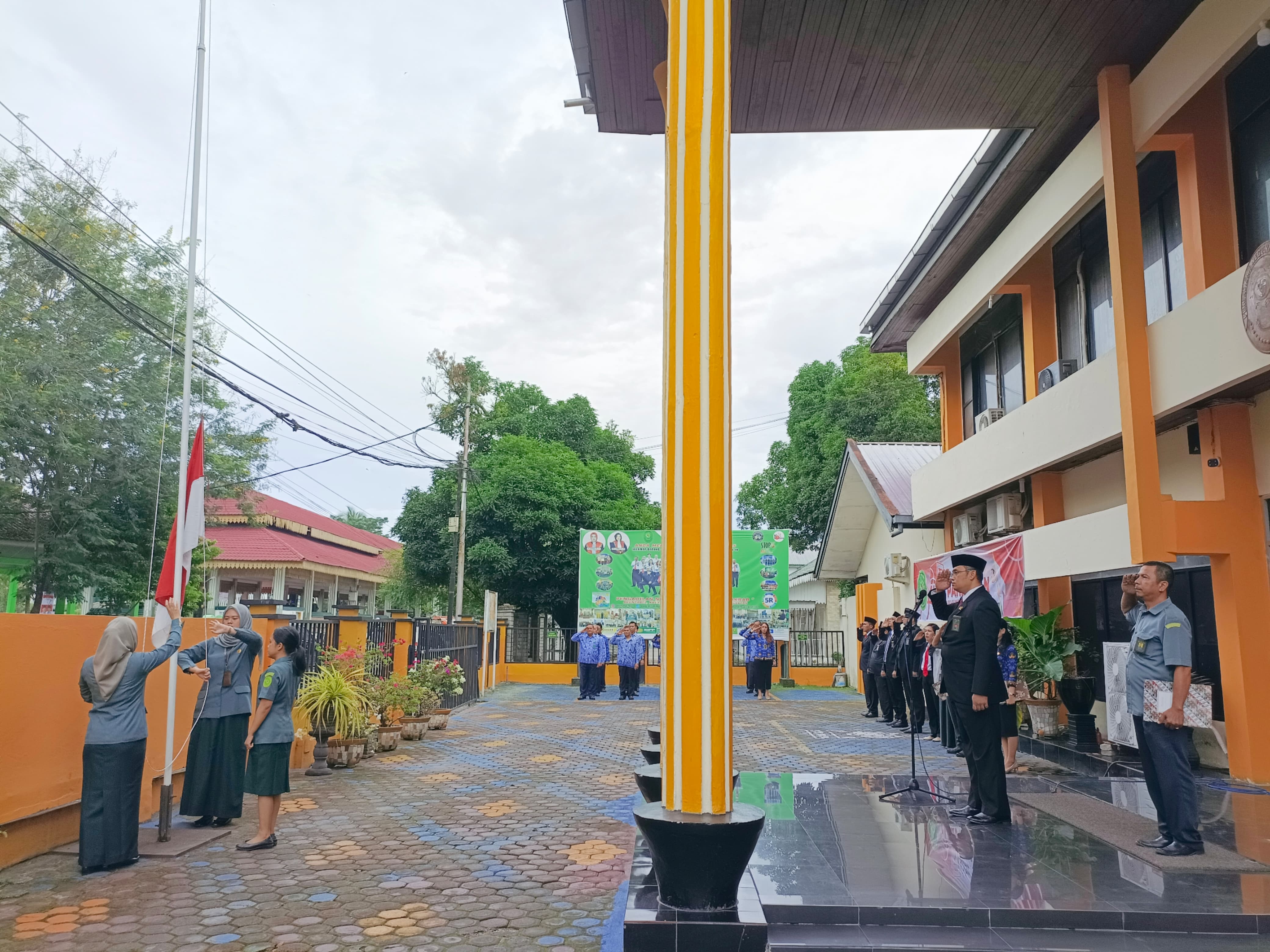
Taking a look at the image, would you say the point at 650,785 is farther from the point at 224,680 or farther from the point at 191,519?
the point at 191,519

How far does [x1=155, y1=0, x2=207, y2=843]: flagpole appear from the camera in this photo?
20.7 ft

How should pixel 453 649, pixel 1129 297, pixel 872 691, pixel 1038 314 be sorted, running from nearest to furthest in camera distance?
pixel 1129 297, pixel 1038 314, pixel 872 691, pixel 453 649

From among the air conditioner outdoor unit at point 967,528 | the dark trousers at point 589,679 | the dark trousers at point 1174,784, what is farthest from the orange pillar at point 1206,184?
the dark trousers at point 589,679

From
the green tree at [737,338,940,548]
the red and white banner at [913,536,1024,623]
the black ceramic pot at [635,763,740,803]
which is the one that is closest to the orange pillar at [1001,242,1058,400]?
the red and white banner at [913,536,1024,623]

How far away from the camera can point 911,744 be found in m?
8.41

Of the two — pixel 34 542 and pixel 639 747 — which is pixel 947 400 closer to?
pixel 639 747

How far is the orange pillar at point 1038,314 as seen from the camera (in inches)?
466

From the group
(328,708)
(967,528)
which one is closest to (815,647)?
(967,528)

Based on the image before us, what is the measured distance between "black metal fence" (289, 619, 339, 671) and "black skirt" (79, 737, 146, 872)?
3.65m

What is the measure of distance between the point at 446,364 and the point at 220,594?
13714mm

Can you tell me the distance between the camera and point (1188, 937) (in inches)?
162

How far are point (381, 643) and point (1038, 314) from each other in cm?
993

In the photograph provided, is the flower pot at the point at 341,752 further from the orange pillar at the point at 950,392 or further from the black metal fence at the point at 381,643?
the orange pillar at the point at 950,392

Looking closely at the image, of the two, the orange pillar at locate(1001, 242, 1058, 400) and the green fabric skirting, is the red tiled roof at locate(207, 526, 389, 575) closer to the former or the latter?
the green fabric skirting
